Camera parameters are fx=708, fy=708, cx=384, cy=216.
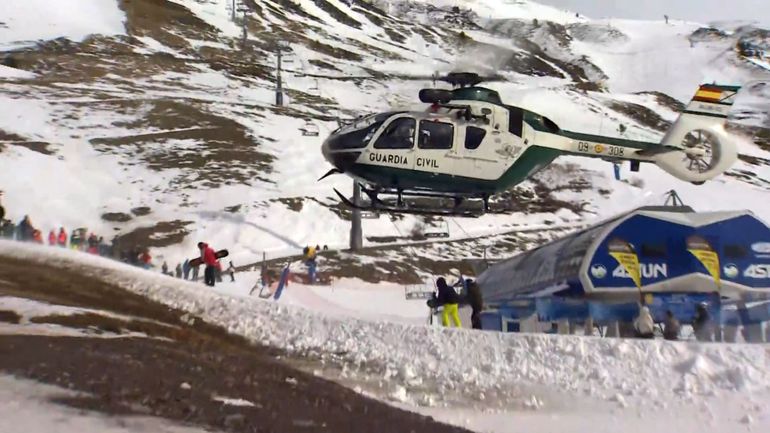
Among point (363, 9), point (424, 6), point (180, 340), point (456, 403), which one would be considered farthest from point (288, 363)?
point (424, 6)

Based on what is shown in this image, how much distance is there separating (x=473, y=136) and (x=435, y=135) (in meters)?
1.04

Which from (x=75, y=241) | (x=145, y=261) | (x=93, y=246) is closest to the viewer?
(x=145, y=261)

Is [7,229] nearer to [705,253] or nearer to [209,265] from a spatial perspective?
[209,265]

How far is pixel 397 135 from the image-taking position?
18.6 metres

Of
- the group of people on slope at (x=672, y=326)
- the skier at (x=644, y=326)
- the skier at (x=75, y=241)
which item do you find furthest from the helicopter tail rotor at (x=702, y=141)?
the skier at (x=75, y=241)

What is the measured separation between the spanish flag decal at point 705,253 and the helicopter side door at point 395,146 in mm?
7488

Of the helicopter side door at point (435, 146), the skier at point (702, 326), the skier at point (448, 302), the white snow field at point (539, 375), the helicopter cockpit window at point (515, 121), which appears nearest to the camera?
the white snow field at point (539, 375)

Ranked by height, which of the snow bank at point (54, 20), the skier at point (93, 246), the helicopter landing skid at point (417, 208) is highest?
the snow bank at point (54, 20)

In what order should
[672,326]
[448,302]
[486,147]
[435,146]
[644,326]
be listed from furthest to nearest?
[486,147]
[435,146]
[448,302]
[672,326]
[644,326]

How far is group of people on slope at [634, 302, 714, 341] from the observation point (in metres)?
14.0

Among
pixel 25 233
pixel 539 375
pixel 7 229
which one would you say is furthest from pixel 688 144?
pixel 7 229

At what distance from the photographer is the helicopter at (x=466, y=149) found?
18.6 meters

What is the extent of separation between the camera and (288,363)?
1042cm

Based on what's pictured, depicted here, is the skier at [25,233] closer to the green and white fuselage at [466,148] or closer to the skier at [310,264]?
the skier at [310,264]
